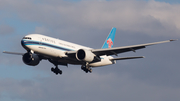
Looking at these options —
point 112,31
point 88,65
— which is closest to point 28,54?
point 88,65

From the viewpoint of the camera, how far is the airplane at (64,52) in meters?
48.1

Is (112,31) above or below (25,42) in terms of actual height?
above

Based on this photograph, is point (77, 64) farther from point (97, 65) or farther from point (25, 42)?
point (25, 42)

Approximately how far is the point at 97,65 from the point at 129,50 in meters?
7.37

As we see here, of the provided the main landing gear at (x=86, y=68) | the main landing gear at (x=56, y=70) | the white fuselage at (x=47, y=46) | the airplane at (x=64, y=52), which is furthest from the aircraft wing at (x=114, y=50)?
the main landing gear at (x=56, y=70)

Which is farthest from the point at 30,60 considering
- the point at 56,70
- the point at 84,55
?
the point at 84,55

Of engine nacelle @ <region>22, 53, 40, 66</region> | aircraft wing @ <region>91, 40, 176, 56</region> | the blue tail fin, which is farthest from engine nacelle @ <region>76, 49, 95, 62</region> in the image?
the blue tail fin

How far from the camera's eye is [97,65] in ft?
186

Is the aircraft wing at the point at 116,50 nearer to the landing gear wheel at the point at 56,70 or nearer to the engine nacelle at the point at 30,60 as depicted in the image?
the landing gear wheel at the point at 56,70

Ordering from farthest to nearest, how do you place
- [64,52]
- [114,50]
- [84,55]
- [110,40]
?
[110,40]
[114,50]
[84,55]
[64,52]

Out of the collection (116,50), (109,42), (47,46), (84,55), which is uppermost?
(109,42)

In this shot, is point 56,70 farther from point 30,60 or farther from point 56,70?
point 30,60

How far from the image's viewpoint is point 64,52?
5056 centimetres

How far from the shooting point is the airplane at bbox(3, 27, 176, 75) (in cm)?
4812
